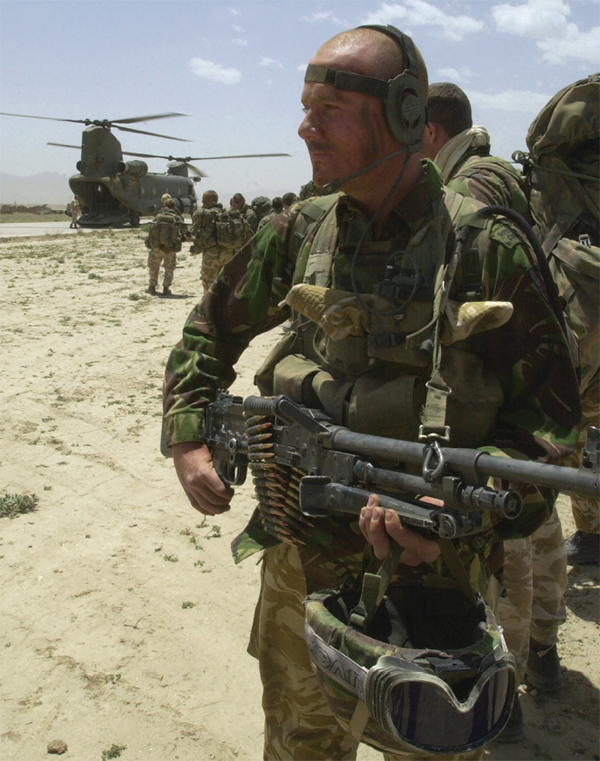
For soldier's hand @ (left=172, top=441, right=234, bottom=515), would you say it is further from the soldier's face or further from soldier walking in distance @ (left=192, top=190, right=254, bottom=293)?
soldier walking in distance @ (left=192, top=190, right=254, bottom=293)

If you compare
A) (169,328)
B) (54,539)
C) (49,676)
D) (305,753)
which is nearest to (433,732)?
(305,753)

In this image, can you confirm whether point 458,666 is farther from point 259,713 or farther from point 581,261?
point 581,261

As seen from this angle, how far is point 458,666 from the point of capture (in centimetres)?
157

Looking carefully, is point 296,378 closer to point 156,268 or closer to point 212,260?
point 212,260

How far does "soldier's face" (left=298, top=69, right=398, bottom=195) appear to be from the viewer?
1.96 meters

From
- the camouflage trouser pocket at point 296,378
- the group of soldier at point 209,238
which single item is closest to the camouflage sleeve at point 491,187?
the camouflage trouser pocket at point 296,378

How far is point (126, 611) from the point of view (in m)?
3.86

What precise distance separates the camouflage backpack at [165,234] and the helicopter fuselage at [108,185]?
2037 centimetres

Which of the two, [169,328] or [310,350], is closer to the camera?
[310,350]

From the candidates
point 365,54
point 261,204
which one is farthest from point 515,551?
point 261,204

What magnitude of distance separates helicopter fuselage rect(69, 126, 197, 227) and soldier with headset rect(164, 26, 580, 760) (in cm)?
3382

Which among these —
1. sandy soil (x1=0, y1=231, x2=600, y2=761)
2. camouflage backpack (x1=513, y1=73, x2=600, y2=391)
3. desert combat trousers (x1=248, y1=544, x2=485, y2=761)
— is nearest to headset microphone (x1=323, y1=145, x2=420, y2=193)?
desert combat trousers (x1=248, y1=544, x2=485, y2=761)

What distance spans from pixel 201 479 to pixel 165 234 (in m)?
13.1

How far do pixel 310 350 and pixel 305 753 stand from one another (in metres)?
1.24
